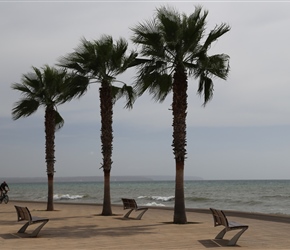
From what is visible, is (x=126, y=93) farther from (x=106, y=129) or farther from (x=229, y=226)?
(x=229, y=226)

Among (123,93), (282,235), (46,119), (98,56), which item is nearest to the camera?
(282,235)

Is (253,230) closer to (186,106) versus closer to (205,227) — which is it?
(205,227)

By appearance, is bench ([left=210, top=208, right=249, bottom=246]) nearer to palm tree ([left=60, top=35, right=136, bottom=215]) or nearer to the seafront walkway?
the seafront walkway

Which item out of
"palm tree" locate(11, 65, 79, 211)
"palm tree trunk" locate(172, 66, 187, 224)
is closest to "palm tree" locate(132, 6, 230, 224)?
"palm tree trunk" locate(172, 66, 187, 224)

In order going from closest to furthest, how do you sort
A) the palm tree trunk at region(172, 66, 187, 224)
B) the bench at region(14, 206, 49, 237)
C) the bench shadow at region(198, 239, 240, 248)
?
the bench shadow at region(198, 239, 240, 248), the bench at region(14, 206, 49, 237), the palm tree trunk at region(172, 66, 187, 224)

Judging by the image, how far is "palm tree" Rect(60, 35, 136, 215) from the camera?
A: 21859 mm

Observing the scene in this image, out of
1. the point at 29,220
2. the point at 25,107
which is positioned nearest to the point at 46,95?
the point at 25,107

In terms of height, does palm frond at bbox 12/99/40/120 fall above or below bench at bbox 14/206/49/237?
above

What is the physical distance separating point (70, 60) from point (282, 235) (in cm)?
1184

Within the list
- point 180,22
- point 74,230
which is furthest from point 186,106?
point 74,230

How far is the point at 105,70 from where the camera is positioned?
22.5 m

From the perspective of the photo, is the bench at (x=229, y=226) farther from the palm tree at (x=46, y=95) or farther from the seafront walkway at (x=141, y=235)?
the palm tree at (x=46, y=95)

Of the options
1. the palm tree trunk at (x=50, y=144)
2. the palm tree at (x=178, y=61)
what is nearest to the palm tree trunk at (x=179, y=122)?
the palm tree at (x=178, y=61)

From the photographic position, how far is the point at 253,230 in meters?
15.9
